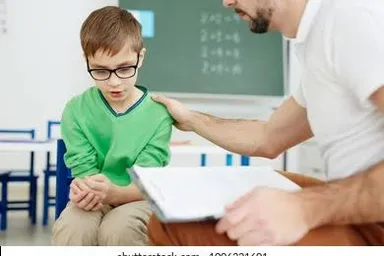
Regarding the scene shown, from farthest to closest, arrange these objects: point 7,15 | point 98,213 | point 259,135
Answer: point 7,15 → point 259,135 → point 98,213

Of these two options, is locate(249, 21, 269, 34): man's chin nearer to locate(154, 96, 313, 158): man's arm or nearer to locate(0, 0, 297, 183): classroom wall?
locate(154, 96, 313, 158): man's arm

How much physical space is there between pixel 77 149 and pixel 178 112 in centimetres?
22

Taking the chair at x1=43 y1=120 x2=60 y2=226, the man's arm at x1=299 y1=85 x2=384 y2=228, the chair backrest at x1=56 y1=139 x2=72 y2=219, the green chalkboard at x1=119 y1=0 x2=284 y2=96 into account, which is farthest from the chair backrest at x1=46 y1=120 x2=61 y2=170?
the man's arm at x1=299 y1=85 x2=384 y2=228

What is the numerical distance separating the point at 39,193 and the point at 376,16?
173cm

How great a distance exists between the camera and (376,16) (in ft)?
2.27

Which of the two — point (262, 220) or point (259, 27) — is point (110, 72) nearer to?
point (259, 27)

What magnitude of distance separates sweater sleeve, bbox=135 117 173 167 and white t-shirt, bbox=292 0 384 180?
276 mm

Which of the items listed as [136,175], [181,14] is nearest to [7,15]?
[181,14]

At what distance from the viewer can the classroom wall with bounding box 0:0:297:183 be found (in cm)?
219

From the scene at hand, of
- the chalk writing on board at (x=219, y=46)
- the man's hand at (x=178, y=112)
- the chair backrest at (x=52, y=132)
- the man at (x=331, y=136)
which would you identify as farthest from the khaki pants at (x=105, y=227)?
the chalk writing on board at (x=219, y=46)

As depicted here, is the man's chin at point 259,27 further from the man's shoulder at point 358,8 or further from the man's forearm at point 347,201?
the man's forearm at point 347,201

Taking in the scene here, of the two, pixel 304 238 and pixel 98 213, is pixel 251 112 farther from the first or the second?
pixel 304 238

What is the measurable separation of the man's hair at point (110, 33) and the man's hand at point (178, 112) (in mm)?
125

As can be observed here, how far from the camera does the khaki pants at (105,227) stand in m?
0.86
